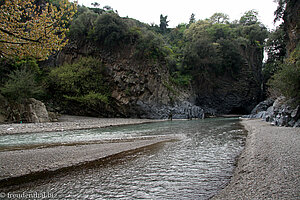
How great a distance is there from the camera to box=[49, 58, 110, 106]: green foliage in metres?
29.5

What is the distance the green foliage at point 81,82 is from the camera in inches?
1163

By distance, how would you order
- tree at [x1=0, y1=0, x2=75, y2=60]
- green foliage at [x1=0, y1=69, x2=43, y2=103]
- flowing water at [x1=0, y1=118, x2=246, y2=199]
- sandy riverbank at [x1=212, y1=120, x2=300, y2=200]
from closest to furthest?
sandy riverbank at [x1=212, y1=120, x2=300, y2=200] → flowing water at [x1=0, y1=118, x2=246, y2=199] → tree at [x1=0, y1=0, x2=75, y2=60] → green foliage at [x1=0, y1=69, x2=43, y2=103]

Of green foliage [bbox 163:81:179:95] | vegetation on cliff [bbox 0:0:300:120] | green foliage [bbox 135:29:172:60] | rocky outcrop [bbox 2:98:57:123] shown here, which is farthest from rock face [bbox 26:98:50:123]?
green foliage [bbox 163:81:179:95]

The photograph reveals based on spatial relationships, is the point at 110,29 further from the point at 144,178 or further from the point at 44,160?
the point at 144,178

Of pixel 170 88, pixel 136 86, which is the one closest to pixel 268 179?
pixel 136 86

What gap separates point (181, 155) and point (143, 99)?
24.6 metres

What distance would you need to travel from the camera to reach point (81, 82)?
31.0 meters

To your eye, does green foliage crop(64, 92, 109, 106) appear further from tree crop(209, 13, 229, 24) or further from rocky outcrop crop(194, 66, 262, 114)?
tree crop(209, 13, 229, 24)

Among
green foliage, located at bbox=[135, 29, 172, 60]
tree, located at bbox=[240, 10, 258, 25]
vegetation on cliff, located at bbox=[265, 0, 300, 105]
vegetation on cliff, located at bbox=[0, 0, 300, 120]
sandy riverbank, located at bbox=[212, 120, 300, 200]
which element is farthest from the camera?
tree, located at bbox=[240, 10, 258, 25]

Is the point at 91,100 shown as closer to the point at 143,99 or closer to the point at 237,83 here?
the point at 143,99

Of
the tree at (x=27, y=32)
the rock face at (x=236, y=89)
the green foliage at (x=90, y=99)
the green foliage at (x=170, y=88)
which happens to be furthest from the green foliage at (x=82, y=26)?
the tree at (x=27, y=32)

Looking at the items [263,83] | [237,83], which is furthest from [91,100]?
[263,83]

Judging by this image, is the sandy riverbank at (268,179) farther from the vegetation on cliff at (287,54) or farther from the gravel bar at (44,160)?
the vegetation on cliff at (287,54)

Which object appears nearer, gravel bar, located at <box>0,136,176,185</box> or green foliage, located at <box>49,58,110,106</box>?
gravel bar, located at <box>0,136,176,185</box>
